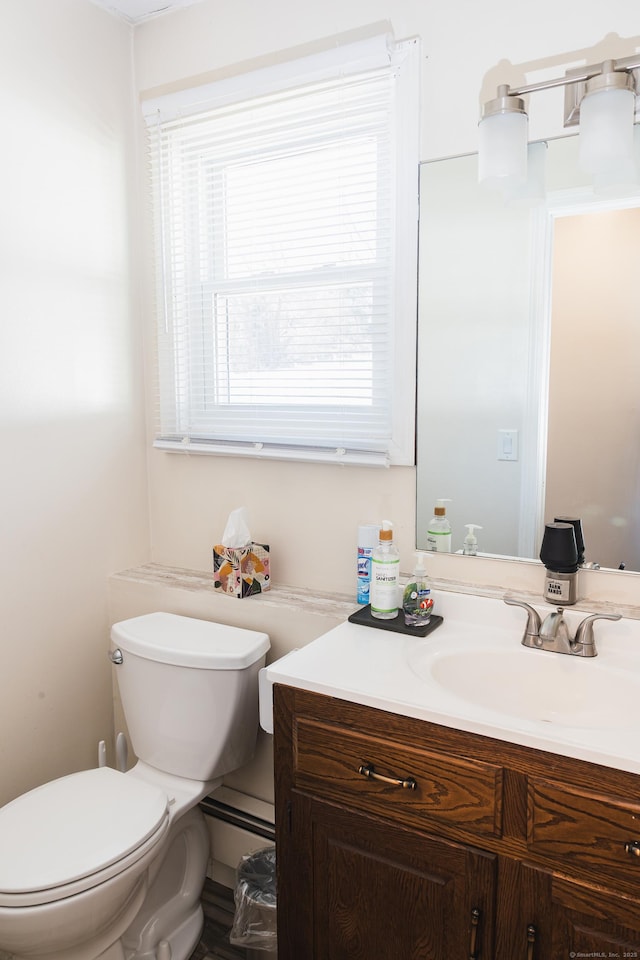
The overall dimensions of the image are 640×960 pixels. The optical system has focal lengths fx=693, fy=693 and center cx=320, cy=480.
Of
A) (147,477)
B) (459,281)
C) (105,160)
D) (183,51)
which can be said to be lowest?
(147,477)

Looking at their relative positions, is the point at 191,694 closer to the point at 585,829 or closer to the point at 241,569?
the point at 241,569

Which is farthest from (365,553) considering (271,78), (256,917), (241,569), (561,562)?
(271,78)

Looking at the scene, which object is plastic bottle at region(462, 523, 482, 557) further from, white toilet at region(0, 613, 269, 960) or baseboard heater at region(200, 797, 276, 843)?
baseboard heater at region(200, 797, 276, 843)

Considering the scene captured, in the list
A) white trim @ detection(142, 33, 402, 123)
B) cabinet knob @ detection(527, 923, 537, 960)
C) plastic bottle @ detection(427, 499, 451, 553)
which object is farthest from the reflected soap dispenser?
white trim @ detection(142, 33, 402, 123)

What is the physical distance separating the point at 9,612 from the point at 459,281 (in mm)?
1383

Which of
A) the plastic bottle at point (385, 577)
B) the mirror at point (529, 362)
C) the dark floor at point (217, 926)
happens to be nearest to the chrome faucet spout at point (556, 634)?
the mirror at point (529, 362)

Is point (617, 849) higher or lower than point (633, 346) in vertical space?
lower

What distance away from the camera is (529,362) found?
60.3 inches

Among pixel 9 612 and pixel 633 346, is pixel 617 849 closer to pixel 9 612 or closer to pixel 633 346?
pixel 633 346

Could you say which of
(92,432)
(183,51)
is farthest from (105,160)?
(92,432)

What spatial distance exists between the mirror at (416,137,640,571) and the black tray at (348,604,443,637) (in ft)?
0.72

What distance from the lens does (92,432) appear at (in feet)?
6.51

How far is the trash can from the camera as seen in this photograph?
165cm

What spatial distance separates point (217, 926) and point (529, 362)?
5.45ft
